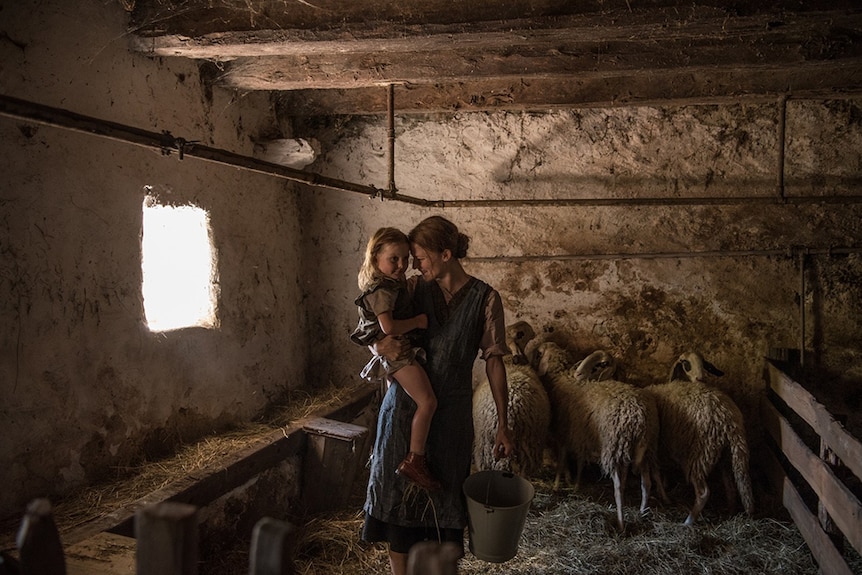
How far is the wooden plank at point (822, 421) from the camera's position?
294 centimetres

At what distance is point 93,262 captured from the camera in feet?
11.3

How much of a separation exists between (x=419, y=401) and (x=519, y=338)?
8.63ft

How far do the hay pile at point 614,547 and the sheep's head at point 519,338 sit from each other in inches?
50.1

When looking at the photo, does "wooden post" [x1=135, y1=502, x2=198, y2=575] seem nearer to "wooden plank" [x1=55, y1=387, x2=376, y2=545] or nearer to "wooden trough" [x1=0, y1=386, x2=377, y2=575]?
"wooden trough" [x1=0, y1=386, x2=377, y2=575]

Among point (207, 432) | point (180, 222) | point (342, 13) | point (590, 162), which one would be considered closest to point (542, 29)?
point (342, 13)

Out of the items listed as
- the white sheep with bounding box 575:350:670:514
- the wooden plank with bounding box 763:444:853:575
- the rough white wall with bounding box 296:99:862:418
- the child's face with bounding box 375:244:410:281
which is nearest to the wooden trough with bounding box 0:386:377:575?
the child's face with bounding box 375:244:410:281

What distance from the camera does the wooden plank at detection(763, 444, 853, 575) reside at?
3.21m

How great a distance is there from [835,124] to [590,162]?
2.04 meters

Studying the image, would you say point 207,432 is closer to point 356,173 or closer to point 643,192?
point 356,173

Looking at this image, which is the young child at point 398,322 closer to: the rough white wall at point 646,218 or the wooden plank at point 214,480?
the wooden plank at point 214,480

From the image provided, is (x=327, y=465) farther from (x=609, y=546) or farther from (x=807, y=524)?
(x=807, y=524)

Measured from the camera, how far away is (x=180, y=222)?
4.45 metres

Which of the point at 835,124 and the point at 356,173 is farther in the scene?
the point at 356,173

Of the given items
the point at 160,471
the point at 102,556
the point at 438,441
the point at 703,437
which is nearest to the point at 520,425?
the point at 703,437
